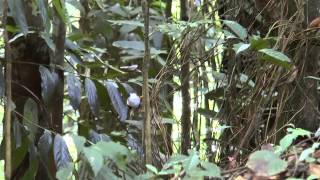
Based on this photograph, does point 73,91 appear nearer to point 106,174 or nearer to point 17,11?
point 17,11

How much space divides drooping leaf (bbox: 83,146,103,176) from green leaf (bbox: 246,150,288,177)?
0.25m

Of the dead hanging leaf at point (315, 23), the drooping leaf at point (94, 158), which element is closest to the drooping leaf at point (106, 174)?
the drooping leaf at point (94, 158)

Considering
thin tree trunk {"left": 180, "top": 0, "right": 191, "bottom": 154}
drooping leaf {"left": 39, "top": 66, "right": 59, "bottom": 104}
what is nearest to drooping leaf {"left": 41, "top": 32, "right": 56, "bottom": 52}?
drooping leaf {"left": 39, "top": 66, "right": 59, "bottom": 104}

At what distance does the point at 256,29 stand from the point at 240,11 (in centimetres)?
8

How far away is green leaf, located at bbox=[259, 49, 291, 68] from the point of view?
110cm

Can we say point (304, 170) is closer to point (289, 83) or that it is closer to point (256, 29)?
point (289, 83)

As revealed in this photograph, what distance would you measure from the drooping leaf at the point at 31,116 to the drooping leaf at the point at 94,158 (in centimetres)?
48

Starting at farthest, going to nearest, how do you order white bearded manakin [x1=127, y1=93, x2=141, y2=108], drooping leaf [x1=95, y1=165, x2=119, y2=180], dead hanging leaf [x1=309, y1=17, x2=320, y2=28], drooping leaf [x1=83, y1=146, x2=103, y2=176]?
white bearded manakin [x1=127, y1=93, x2=141, y2=108] < dead hanging leaf [x1=309, y1=17, x2=320, y2=28] < drooping leaf [x1=95, y1=165, x2=119, y2=180] < drooping leaf [x1=83, y1=146, x2=103, y2=176]

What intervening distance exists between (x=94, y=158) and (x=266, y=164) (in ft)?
0.95

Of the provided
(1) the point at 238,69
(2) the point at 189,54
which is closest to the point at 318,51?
(1) the point at 238,69

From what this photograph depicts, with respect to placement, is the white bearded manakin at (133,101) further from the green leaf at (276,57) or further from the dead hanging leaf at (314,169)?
the dead hanging leaf at (314,169)

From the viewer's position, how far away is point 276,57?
43.2 inches

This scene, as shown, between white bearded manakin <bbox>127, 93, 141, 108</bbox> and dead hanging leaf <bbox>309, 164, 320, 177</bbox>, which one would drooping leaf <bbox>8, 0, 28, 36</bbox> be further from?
dead hanging leaf <bbox>309, 164, 320, 177</bbox>

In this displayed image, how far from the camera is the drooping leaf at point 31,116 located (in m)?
1.33
